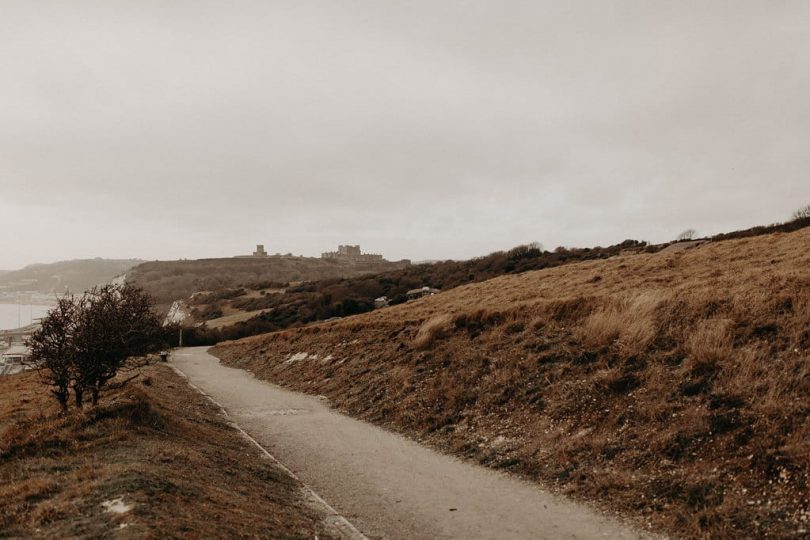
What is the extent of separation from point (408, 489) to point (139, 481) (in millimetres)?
4292

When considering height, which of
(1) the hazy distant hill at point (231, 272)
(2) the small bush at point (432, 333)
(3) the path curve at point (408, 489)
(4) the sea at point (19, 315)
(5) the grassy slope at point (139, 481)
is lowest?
(4) the sea at point (19, 315)

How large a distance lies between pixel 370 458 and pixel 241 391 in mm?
12799

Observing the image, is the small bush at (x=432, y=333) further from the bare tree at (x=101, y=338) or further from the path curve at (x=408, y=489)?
the bare tree at (x=101, y=338)

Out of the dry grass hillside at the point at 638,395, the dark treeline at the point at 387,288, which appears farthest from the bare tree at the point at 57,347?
the dark treeline at the point at 387,288

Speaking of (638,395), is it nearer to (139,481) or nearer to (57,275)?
(139,481)

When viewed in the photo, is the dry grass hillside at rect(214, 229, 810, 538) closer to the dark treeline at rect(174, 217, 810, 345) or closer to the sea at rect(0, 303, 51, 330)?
the dark treeline at rect(174, 217, 810, 345)

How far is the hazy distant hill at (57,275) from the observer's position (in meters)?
154

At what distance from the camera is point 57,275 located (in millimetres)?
165000

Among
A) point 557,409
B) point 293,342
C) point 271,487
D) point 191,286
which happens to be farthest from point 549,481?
point 191,286

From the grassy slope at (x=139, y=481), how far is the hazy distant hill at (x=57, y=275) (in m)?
155

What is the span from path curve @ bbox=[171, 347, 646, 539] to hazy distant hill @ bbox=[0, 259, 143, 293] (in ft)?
510

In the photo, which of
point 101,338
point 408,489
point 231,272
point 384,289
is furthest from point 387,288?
point 231,272

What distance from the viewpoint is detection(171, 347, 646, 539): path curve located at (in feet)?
23.5

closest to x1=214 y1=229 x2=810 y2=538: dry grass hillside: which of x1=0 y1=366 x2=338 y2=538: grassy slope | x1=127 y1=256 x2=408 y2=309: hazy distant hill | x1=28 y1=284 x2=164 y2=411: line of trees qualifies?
x1=0 y1=366 x2=338 y2=538: grassy slope
